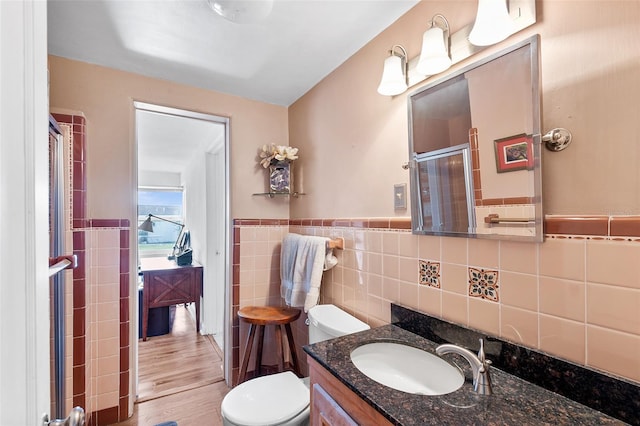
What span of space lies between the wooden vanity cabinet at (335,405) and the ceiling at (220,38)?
1.36 m

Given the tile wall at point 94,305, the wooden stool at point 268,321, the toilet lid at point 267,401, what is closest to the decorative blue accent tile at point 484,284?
the toilet lid at point 267,401

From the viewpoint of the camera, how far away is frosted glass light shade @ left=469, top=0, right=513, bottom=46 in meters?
0.87

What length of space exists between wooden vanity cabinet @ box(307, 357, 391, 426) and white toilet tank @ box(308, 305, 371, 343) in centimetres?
32

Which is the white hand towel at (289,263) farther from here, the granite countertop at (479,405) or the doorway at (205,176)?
the granite countertop at (479,405)

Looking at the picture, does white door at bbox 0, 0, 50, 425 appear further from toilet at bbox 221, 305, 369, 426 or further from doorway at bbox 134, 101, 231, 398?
doorway at bbox 134, 101, 231, 398

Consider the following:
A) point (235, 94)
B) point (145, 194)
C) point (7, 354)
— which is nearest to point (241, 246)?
point (235, 94)

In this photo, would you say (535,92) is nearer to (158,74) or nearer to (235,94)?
(235,94)

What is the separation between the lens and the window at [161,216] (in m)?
5.00

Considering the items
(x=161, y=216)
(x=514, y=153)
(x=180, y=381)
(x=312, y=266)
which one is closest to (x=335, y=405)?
(x=312, y=266)

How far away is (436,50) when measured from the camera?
3.44ft

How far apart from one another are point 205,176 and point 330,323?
2403 millimetres

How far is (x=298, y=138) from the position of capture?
2180mm

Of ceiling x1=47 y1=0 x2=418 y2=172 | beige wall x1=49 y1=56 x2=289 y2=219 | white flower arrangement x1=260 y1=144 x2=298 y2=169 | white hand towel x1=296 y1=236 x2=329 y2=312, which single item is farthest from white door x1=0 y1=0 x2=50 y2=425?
white flower arrangement x1=260 y1=144 x2=298 y2=169

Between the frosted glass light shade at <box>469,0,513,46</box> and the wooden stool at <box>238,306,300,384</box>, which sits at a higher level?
the frosted glass light shade at <box>469,0,513,46</box>
